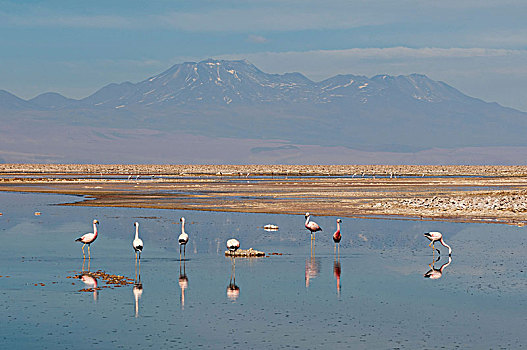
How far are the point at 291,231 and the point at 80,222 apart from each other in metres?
11.0

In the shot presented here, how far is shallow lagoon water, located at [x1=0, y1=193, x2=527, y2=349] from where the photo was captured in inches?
545

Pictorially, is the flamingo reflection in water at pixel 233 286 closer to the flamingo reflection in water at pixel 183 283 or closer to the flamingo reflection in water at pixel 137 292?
the flamingo reflection in water at pixel 183 283

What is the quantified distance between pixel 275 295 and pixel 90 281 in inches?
197

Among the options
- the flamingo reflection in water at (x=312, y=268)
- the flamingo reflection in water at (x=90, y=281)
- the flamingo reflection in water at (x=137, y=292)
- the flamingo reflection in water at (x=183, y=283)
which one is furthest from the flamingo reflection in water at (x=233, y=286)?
the flamingo reflection in water at (x=90, y=281)

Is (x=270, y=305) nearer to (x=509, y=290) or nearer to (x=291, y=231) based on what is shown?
(x=509, y=290)

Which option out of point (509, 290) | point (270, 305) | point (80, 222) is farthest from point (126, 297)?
point (80, 222)

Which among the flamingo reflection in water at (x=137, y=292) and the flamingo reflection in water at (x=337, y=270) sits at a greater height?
the flamingo reflection in water at (x=337, y=270)

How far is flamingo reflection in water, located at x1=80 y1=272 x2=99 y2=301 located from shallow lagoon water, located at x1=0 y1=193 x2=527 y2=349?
124 mm

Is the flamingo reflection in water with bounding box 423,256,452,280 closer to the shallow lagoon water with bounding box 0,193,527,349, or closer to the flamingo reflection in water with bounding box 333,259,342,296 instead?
the shallow lagoon water with bounding box 0,193,527,349

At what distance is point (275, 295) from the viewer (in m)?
17.7

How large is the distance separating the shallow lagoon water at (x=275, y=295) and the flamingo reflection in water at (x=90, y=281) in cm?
12

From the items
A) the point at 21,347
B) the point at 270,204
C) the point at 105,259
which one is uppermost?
the point at 270,204

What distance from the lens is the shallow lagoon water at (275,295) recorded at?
1385 centimetres

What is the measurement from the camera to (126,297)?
17.4 metres
